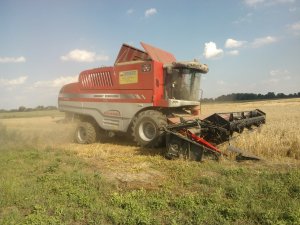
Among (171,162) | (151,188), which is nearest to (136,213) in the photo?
(151,188)

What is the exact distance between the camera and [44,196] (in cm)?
493

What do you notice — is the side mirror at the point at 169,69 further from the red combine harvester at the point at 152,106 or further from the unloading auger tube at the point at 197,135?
the unloading auger tube at the point at 197,135

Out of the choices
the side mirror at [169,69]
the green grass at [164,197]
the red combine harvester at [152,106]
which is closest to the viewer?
the green grass at [164,197]

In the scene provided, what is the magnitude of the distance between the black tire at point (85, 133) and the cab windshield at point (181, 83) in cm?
322

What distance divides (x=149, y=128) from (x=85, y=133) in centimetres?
311

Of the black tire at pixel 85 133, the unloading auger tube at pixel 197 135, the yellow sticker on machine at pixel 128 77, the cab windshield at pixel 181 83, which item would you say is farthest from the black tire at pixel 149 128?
the black tire at pixel 85 133

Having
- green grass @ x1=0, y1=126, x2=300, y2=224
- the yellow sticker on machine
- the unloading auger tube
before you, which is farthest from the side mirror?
green grass @ x1=0, y1=126, x2=300, y2=224

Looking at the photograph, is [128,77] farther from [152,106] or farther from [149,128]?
[149,128]

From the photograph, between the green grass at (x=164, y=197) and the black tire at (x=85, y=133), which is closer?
the green grass at (x=164, y=197)

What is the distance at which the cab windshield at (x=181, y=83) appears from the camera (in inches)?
366

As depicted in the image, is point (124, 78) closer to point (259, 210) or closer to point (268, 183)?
point (268, 183)

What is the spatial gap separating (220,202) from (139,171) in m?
2.29

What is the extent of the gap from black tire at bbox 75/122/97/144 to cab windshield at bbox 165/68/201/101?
3.22 m

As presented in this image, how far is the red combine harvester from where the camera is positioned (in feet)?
24.8
